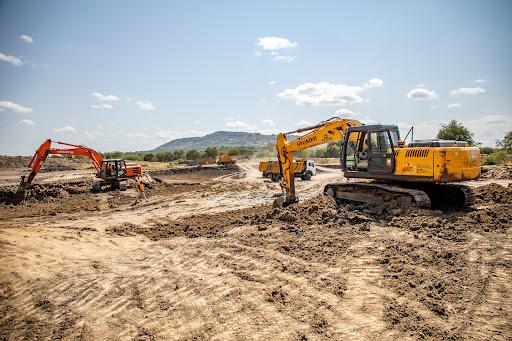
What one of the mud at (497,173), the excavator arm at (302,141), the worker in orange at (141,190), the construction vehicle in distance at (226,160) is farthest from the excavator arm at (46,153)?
the construction vehicle in distance at (226,160)

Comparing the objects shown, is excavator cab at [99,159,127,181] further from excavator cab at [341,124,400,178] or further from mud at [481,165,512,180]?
mud at [481,165,512,180]

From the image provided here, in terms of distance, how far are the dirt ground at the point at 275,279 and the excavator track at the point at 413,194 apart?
492 mm

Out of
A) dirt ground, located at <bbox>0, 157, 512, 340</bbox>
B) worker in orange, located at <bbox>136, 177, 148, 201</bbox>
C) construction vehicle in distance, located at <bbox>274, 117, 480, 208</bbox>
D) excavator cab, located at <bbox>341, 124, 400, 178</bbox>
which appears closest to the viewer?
dirt ground, located at <bbox>0, 157, 512, 340</bbox>

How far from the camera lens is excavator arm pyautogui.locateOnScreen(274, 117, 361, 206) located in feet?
36.6

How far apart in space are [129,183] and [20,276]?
17.3 metres

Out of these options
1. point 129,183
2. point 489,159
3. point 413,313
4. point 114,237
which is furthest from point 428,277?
point 489,159

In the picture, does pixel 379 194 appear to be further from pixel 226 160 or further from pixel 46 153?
pixel 226 160

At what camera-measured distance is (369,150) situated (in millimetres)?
10469

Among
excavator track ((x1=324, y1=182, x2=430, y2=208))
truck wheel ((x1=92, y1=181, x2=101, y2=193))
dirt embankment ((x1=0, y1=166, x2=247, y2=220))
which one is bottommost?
dirt embankment ((x1=0, y1=166, x2=247, y2=220))

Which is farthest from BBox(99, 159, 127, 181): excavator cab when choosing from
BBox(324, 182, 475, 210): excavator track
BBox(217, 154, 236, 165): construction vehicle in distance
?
BBox(217, 154, 236, 165): construction vehicle in distance

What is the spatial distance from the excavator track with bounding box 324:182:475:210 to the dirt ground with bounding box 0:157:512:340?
19.4 inches

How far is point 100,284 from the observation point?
589 centimetres

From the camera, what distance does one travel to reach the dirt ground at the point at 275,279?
4.23 meters

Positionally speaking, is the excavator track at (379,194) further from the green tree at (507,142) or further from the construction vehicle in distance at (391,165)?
the green tree at (507,142)
